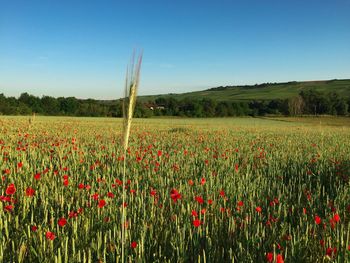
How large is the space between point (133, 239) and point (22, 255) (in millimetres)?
751

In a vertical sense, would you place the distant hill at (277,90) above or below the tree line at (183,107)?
above

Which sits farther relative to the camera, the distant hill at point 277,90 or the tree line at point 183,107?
the distant hill at point 277,90

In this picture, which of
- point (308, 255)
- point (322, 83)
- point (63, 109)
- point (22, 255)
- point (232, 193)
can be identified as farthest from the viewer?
point (322, 83)

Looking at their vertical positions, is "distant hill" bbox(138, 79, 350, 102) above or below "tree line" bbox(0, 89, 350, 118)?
above

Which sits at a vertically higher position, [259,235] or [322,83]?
[322,83]

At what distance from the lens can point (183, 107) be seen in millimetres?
78000

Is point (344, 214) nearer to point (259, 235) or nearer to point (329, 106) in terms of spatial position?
point (259, 235)

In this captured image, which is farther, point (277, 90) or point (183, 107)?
point (277, 90)

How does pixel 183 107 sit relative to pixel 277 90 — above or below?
below

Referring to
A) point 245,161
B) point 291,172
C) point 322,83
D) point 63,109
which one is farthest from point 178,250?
point 322,83

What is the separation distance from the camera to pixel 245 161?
5.88 metres

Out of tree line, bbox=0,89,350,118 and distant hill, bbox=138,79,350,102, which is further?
distant hill, bbox=138,79,350,102

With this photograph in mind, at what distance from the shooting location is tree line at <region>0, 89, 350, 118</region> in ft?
205

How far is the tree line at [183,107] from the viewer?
62.4m
